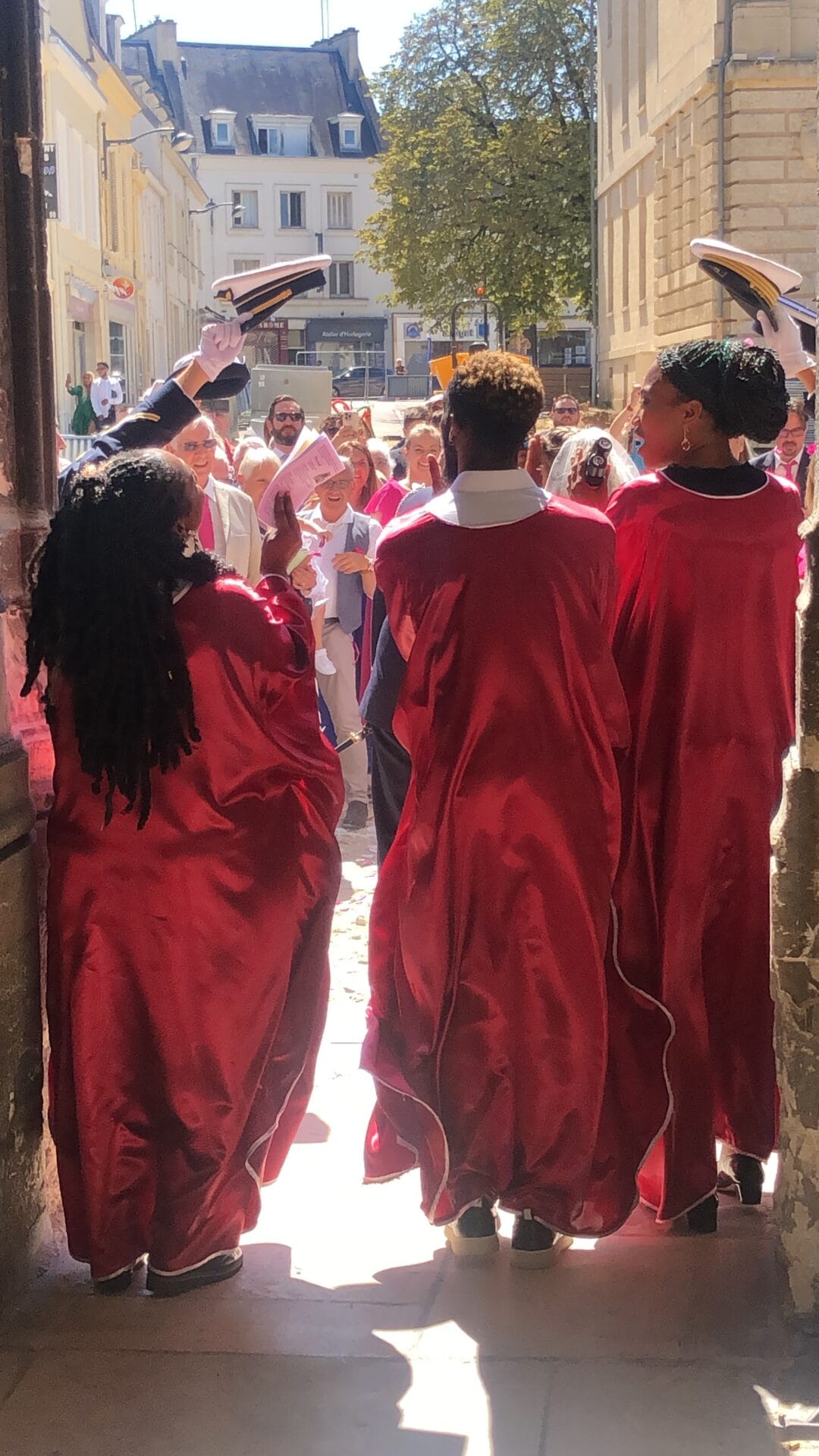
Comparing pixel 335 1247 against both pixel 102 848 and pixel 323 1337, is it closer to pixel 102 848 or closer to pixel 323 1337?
pixel 323 1337

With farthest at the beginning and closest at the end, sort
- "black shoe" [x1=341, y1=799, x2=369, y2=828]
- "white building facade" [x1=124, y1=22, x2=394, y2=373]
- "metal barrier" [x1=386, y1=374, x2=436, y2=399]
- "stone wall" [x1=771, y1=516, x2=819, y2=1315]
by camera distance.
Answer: "white building facade" [x1=124, y1=22, x2=394, y2=373] < "metal barrier" [x1=386, y1=374, x2=436, y2=399] < "black shoe" [x1=341, y1=799, x2=369, y2=828] < "stone wall" [x1=771, y1=516, x2=819, y2=1315]

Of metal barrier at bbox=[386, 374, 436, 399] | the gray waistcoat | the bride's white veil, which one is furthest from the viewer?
metal barrier at bbox=[386, 374, 436, 399]

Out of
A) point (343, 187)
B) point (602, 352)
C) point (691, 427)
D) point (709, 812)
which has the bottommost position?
point (709, 812)

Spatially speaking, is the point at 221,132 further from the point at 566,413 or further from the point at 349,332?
the point at 566,413

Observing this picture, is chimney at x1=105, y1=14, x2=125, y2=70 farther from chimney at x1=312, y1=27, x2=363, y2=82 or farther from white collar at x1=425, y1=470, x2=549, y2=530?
white collar at x1=425, y1=470, x2=549, y2=530

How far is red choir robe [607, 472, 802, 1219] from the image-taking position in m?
3.49

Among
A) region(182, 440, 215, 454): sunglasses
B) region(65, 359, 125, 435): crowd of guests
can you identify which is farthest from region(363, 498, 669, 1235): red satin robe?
region(65, 359, 125, 435): crowd of guests

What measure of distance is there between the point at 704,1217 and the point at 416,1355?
0.83 metres

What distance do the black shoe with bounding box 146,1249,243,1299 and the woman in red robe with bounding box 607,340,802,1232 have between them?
3.13ft

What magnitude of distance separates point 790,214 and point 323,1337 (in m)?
21.9

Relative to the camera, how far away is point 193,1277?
3.30 meters

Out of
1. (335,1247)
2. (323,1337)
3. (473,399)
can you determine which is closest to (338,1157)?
(335,1247)

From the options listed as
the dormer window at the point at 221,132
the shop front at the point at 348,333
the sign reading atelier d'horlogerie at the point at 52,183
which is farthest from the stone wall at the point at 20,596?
the dormer window at the point at 221,132

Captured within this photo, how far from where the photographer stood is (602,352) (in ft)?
113
